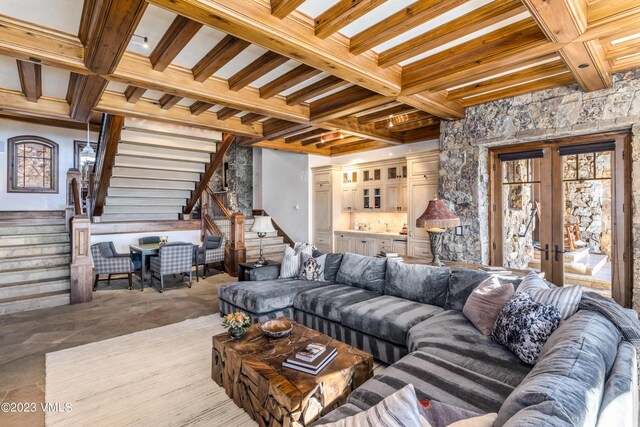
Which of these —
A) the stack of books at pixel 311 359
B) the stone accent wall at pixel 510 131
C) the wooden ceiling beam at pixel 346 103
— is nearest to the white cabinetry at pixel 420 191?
the stone accent wall at pixel 510 131

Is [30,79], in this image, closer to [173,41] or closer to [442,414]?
[173,41]

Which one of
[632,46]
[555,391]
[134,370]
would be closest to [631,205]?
[632,46]

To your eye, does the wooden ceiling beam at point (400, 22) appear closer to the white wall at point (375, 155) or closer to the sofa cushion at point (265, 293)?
the sofa cushion at point (265, 293)

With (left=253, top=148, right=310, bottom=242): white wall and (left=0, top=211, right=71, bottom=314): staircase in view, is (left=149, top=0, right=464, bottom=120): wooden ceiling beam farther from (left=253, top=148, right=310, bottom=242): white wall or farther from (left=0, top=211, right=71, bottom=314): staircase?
(left=0, top=211, right=71, bottom=314): staircase

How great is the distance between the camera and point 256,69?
3.24 m

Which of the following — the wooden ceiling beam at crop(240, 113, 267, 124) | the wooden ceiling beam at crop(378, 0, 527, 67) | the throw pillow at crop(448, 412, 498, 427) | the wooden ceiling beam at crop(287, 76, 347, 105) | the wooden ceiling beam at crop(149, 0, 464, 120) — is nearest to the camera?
the throw pillow at crop(448, 412, 498, 427)

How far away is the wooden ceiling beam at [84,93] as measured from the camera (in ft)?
10.6

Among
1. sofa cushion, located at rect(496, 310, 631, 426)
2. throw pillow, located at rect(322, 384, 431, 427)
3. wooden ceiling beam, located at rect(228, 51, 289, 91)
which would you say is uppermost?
wooden ceiling beam, located at rect(228, 51, 289, 91)

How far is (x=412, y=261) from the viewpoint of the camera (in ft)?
13.0

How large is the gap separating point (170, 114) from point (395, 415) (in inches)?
186

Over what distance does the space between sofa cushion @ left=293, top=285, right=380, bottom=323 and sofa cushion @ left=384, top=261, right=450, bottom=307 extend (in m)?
0.23

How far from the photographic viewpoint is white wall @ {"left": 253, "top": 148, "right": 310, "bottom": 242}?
7.65 metres

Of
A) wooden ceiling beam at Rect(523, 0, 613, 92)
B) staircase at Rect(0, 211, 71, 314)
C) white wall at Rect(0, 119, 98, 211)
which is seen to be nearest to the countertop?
wooden ceiling beam at Rect(523, 0, 613, 92)

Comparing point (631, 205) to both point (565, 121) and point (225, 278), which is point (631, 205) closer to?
point (565, 121)
